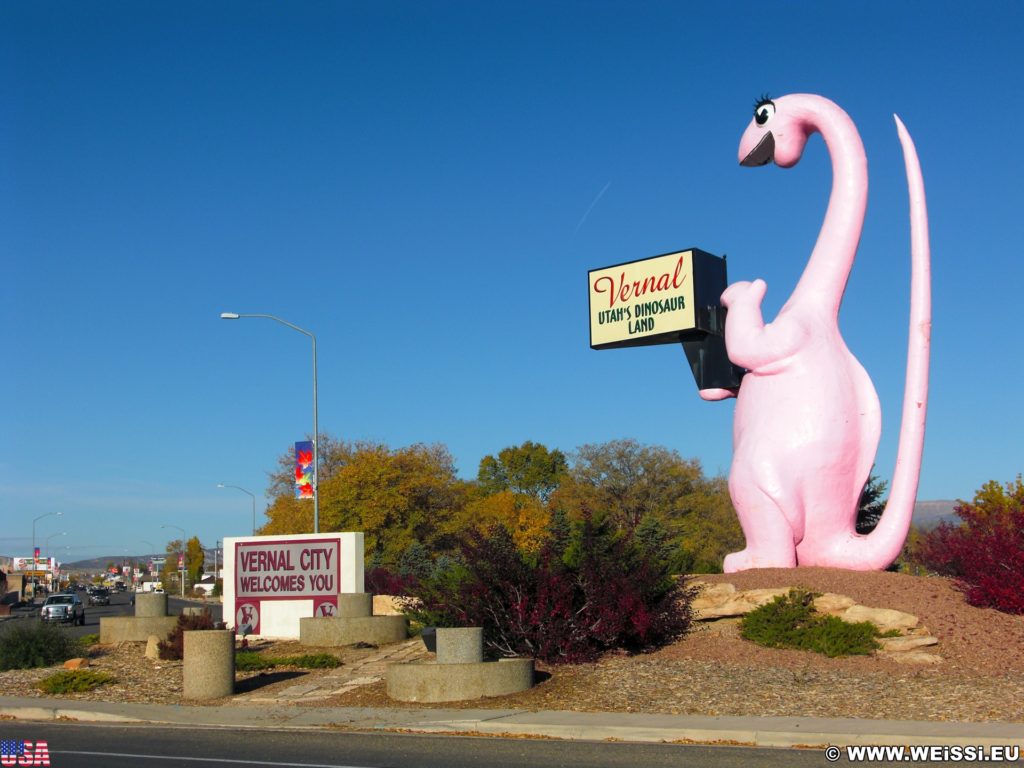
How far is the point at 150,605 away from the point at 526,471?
6295 cm

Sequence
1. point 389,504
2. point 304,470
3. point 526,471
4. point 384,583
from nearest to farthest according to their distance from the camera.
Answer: point 304,470 < point 384,583 < point 389,504 < point 526,471

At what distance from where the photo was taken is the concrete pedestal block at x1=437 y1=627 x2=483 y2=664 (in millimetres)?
14281

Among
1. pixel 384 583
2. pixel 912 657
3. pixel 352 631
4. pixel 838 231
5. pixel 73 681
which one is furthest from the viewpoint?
pixel 384 583

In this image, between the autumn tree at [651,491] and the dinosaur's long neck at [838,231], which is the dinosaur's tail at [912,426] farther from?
the autumn tree at [651,491]

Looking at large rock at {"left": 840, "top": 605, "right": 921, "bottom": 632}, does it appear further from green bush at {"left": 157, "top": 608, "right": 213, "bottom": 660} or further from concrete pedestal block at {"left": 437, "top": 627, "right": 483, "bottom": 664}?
green bush at {"left": 157, "top": 608, "right": 213, "bottom": 660}

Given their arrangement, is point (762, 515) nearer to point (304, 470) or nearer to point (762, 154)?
point (762, 154)

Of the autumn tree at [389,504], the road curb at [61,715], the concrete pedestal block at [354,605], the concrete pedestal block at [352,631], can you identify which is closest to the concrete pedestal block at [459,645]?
the road curb at [61,715]

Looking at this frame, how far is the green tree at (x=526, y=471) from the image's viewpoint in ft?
282

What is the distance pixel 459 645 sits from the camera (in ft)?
47.0

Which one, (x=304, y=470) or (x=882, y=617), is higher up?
(x=304, y=470)

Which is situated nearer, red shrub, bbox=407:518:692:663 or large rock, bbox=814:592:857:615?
red shrub, bbox=407:518:692:663

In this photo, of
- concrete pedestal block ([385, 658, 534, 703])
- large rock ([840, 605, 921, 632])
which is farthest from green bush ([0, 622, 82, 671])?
large rock ([840, 605, 921, 632])

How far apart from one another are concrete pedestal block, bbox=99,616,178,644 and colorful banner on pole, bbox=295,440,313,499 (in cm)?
668

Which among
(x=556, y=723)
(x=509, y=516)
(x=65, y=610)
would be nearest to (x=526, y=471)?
(x=509, y=516)
